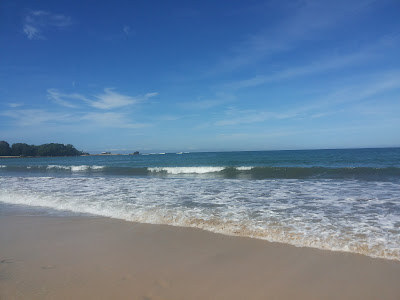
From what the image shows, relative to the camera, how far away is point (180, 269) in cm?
338

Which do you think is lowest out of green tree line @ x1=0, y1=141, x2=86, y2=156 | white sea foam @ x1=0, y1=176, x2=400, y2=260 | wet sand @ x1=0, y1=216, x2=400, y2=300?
wet sand @ x1=0, y1=216, x2=400, y2=300

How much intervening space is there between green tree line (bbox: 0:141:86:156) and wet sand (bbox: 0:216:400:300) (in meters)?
90.3

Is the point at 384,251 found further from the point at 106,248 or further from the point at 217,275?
the point at 106,248

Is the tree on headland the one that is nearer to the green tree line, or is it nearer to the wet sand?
the green tree line

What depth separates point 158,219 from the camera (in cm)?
584

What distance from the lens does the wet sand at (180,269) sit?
2.80 metres

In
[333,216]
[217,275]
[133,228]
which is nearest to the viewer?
[217,275]

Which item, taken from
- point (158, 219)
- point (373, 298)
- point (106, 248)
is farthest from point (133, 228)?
point (373, 298)

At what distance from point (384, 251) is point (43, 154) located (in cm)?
9519

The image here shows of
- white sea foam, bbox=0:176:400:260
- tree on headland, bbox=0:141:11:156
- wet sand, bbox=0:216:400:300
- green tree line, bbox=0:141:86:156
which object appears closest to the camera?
wet sand, bbox=0:216:400:300

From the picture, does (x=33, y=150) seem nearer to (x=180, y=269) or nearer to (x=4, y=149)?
(x=4, y=149)

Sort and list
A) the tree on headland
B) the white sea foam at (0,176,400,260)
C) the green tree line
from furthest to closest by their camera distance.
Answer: the green tree line → the tree on headland → the white sea foam at (0,176,400,260)

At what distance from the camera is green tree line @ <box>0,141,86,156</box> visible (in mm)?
77838

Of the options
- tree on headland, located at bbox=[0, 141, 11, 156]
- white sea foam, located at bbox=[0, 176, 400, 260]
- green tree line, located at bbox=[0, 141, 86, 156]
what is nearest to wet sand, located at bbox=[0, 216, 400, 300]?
white sea foam, located at bbox=[0, 176, 400, 260]
